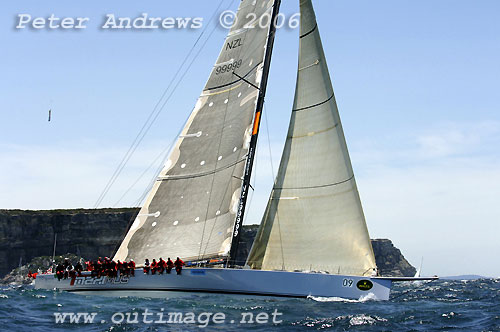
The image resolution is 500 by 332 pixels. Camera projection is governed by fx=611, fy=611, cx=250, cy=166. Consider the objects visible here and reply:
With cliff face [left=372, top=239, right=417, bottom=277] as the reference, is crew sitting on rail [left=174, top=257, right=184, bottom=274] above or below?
below

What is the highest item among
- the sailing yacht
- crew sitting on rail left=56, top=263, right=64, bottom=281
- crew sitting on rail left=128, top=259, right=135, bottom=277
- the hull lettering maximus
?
the sailing yacht

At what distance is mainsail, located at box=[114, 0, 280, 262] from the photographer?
22.3 metres

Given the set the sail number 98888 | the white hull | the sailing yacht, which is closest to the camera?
the white hull

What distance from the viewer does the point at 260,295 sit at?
19.3m

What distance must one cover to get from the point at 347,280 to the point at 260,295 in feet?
9.47

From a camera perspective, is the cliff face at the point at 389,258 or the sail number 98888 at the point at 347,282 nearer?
the sail number 98888 at the point at 347,282

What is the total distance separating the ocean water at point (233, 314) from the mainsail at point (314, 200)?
2.04m

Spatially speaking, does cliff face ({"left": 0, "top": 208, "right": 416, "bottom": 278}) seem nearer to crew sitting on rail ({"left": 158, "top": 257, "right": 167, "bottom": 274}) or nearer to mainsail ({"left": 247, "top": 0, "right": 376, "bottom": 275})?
mainsail ({"left": 247, "top": 0, "right": 376, "bottom": 275})

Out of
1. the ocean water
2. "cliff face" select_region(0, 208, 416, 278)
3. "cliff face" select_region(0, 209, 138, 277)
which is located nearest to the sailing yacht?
the ocean water

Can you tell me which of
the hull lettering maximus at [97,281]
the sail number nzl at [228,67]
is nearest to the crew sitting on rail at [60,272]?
the hull lettering maximus at [97,281]

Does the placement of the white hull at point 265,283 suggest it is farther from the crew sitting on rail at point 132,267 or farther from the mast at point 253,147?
the mast at point 253,147

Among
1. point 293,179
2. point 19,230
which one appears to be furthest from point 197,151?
point 19,230

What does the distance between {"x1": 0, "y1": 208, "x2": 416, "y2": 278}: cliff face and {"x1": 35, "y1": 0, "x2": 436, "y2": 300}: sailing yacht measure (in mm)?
48358

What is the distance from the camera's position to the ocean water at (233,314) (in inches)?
599
